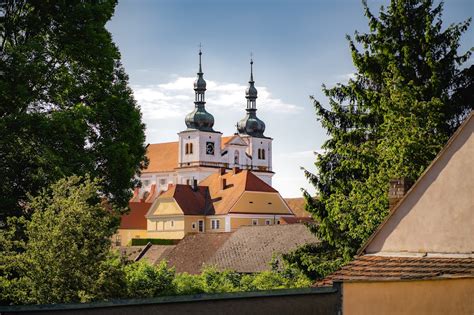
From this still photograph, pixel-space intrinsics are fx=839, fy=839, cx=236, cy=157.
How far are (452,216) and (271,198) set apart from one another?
112m

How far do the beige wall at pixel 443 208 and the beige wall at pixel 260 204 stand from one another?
107 meters

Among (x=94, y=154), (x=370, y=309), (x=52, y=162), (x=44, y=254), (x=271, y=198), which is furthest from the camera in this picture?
(x=271, y=198)

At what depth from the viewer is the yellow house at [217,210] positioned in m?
123

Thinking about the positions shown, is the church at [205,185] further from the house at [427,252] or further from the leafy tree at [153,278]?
the house at [427,252]

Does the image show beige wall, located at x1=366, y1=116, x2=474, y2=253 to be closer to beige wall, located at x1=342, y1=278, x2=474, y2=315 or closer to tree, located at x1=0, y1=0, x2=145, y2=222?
beige wall, located at x1=342, y1=278, x2=474, y2=315

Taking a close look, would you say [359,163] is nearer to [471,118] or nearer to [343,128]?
[343,128]

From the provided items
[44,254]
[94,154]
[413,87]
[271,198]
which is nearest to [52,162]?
[94,154]

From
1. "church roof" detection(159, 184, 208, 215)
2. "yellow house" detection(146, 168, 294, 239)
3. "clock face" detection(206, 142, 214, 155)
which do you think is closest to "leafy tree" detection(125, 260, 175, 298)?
"yellow house" detection(146, 168, 294, 239)

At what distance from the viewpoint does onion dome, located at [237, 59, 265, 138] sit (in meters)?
182

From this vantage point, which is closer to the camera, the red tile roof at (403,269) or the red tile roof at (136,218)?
the red tile roof at (403,269)

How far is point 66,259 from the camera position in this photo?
59.1 ft

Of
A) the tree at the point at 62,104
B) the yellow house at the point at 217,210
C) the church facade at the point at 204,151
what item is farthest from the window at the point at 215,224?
the tree at the point at 62,104

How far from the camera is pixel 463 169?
14.6 meters

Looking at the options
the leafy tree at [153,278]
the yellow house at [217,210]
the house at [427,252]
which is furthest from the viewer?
the yellow house at [217,210]
